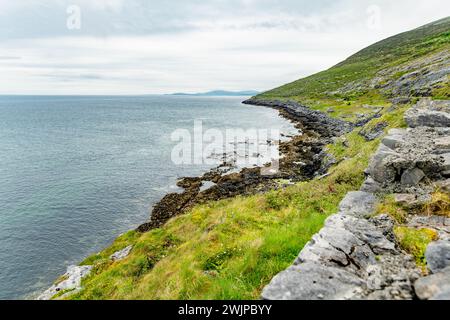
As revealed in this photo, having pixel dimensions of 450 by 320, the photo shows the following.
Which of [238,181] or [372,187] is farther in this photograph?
[238,181]

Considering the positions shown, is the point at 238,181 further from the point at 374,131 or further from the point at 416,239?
the point at 416,239

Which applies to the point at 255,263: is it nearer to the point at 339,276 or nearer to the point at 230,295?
the point at 230,295

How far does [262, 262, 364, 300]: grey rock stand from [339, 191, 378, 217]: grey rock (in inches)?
172

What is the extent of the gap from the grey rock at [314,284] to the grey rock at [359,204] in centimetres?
436

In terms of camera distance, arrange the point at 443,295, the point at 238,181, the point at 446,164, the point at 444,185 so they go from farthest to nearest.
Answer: the point at 238,181 < the point at 446,164 < the point at 444,185 < the point at 443,295

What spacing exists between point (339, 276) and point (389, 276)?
1.12 metres

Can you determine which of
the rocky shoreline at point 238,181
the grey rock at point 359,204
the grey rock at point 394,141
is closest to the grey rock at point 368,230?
the grey rock at point 359,204

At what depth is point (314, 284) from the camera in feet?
19.1

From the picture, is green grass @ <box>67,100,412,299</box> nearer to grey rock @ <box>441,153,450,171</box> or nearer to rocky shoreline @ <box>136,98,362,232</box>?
grey rock @ <box>441,153,450,171</box>

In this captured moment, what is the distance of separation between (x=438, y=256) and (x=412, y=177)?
20.8ft

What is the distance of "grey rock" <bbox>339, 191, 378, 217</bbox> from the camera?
10.4 m

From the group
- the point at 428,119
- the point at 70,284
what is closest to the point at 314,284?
the point at 70,284

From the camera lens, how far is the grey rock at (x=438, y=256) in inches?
242

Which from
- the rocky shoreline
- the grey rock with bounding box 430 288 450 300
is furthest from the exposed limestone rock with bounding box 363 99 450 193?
the rocky shoreline
